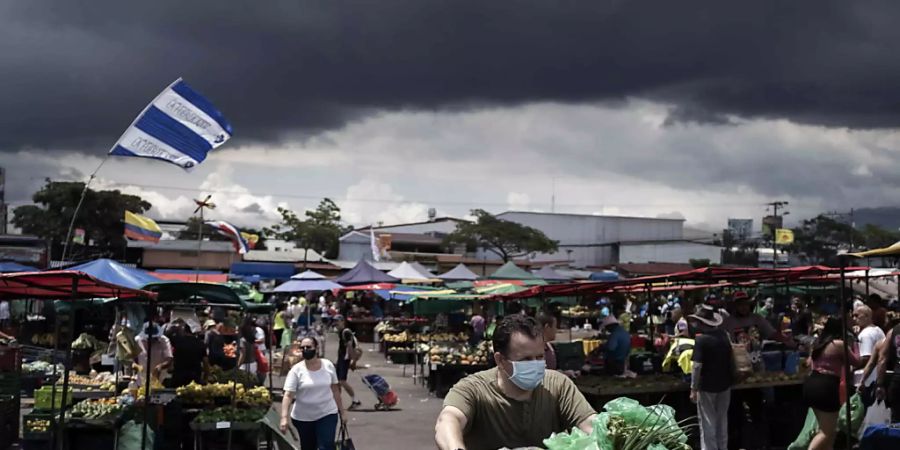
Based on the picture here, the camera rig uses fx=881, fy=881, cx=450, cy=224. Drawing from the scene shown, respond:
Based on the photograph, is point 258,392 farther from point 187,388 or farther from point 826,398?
point 826,398

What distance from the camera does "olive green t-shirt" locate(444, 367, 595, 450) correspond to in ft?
13.9

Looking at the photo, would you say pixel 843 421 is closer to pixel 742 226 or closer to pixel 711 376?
pixel 711 376

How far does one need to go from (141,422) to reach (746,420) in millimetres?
8014

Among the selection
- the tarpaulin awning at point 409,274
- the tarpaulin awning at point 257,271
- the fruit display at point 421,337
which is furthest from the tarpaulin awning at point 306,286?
the tarpaulin awning at point 257,271

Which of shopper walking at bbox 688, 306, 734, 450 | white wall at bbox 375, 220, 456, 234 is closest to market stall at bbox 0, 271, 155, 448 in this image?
shopper walking at bbox 688, 306, 734, 450

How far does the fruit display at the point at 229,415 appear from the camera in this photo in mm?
10766

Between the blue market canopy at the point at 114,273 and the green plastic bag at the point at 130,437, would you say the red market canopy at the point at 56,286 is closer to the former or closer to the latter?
the blue market canopy at the point at 114,273

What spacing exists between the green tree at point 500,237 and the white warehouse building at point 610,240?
74.2ft

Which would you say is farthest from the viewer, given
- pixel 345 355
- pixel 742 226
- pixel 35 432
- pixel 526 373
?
pixel 742 226

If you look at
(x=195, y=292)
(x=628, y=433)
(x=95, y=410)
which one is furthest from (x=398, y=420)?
(x=628, y=433)

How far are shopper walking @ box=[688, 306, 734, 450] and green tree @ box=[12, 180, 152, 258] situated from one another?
213ft

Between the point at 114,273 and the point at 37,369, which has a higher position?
the point at 114,273

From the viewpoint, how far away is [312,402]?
912 cm

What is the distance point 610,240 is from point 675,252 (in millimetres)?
10951
